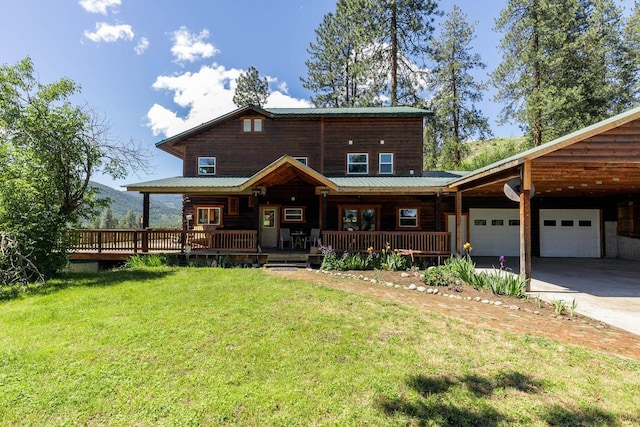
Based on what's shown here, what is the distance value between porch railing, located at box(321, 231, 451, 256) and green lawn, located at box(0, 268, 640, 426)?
555 centimetres

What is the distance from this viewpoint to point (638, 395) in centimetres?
305

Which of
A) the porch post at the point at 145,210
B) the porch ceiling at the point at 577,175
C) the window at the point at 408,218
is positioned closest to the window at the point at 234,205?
the porch post at the point at 145,210

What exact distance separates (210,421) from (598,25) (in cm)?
2918

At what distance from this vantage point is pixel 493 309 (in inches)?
234

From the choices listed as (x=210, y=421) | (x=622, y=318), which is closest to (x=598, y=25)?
(x=622, y=318)

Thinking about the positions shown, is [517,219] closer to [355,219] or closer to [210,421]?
[355,219]

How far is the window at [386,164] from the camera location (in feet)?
47.5

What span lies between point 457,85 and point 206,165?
2163 centimetres

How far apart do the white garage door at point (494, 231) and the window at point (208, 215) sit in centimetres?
1305

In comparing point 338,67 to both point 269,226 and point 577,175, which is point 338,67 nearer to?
point 269,226

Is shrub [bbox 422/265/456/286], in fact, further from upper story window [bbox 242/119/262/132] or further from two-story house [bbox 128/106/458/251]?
upper story window [bbox 242/119/262/132]

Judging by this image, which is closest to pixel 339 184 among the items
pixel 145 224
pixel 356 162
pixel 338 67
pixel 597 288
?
pixel 356 162

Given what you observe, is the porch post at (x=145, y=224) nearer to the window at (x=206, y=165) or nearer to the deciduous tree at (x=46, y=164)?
the deciduous tree at (x=46, y=164)

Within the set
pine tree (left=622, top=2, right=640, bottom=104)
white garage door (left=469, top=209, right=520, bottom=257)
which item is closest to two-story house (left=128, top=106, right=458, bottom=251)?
white garage door (left=469, top=209, right=520, bottom=257)
